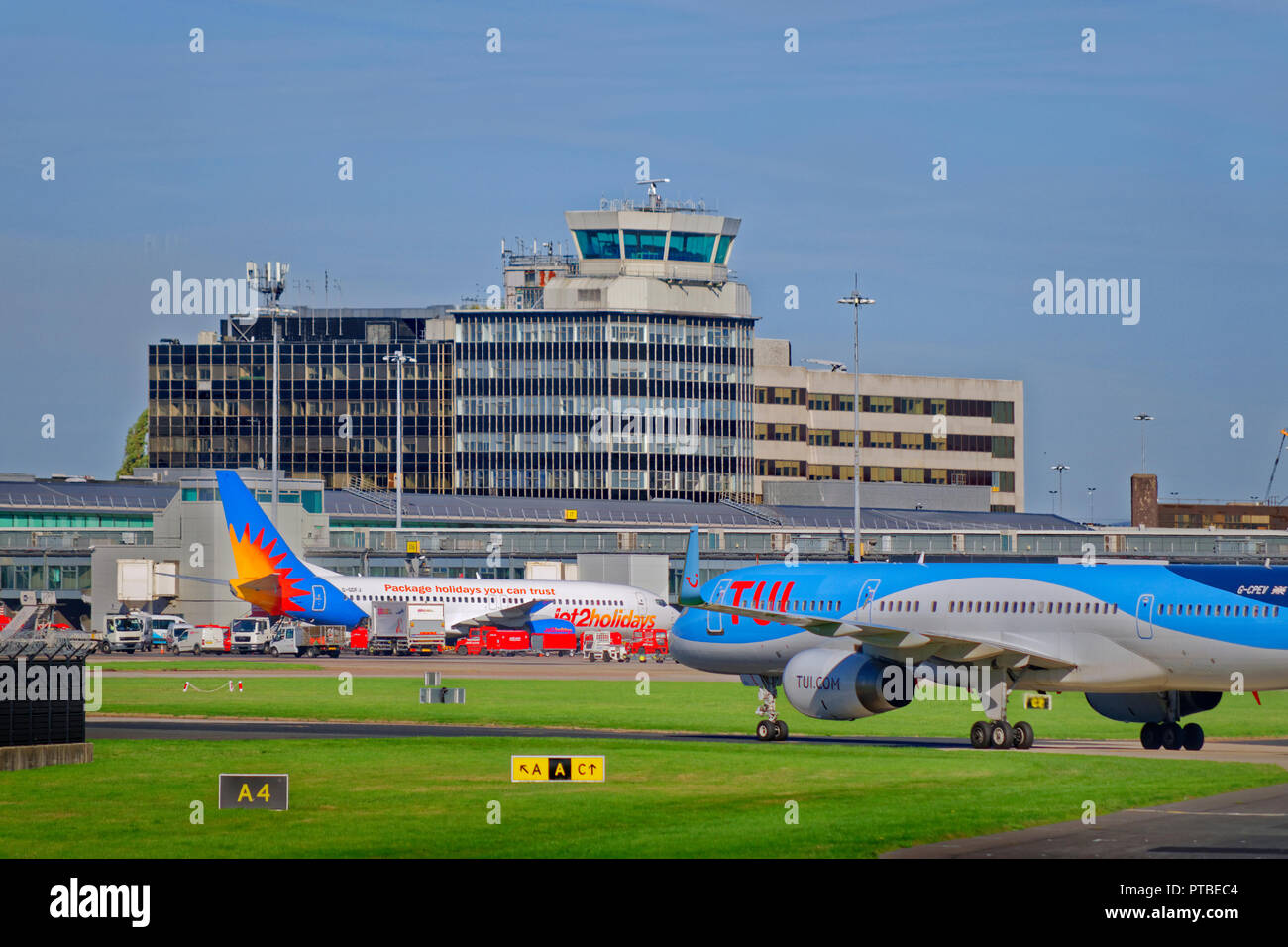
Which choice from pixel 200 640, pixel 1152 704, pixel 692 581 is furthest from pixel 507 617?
pixel 1152 704

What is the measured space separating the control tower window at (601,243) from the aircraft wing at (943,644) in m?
149

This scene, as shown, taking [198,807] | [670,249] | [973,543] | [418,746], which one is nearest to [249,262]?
[670,249]

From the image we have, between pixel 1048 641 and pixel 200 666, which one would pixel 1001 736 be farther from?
pixel 200 666

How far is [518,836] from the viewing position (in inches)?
979

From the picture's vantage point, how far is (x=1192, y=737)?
137 feet

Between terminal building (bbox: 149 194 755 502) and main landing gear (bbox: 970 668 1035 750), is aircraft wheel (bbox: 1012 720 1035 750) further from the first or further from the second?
terminal building (bbox: 149 194 755 502)

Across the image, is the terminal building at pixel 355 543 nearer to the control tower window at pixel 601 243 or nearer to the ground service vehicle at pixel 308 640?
the ground service vehicle at pixel 308 640

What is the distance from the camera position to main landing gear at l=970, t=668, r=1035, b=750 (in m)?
40.8

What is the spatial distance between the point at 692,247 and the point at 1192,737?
153 m

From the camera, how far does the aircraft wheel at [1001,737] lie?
134ft
